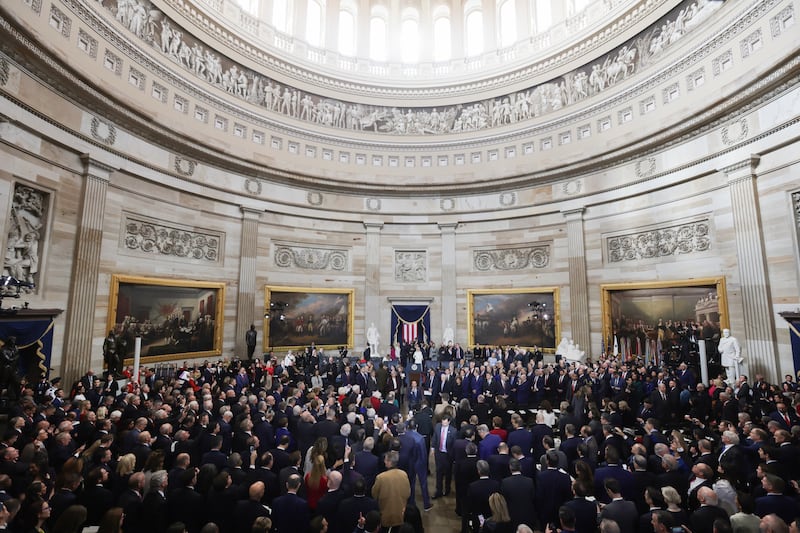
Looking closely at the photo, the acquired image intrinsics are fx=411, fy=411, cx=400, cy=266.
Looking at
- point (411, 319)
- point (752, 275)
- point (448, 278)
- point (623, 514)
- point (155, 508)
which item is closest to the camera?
point (623, 514)

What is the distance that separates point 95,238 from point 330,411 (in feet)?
38.1

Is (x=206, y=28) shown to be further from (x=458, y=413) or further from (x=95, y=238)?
(x=458, y=413)

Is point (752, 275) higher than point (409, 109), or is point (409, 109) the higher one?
point (409, 109)

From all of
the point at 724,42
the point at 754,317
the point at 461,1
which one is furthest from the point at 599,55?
the point at 754,317

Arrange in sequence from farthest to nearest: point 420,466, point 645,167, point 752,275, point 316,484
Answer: point 645,167 < point 752,275 < point 420,466 < point 316,484

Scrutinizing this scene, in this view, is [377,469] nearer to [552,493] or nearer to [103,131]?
[552,493]

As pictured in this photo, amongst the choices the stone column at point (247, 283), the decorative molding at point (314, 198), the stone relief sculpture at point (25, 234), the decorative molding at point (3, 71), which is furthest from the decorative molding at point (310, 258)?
the decorative molding at point (3, 71)

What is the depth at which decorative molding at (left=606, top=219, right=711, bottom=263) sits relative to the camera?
617 inches

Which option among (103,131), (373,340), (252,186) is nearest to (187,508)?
(103,131)

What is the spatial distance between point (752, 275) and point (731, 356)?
2.82m

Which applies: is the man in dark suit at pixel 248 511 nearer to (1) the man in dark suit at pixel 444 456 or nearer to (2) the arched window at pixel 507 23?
(1) the man in dark suit at pixel 444 456

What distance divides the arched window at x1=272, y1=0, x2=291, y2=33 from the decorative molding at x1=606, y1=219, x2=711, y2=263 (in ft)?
69.2

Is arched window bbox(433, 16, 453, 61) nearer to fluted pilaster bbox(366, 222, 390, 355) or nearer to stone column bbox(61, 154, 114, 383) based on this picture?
fluted pilaster bbox(366, 222, 390, 355)

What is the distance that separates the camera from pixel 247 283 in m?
19.6
